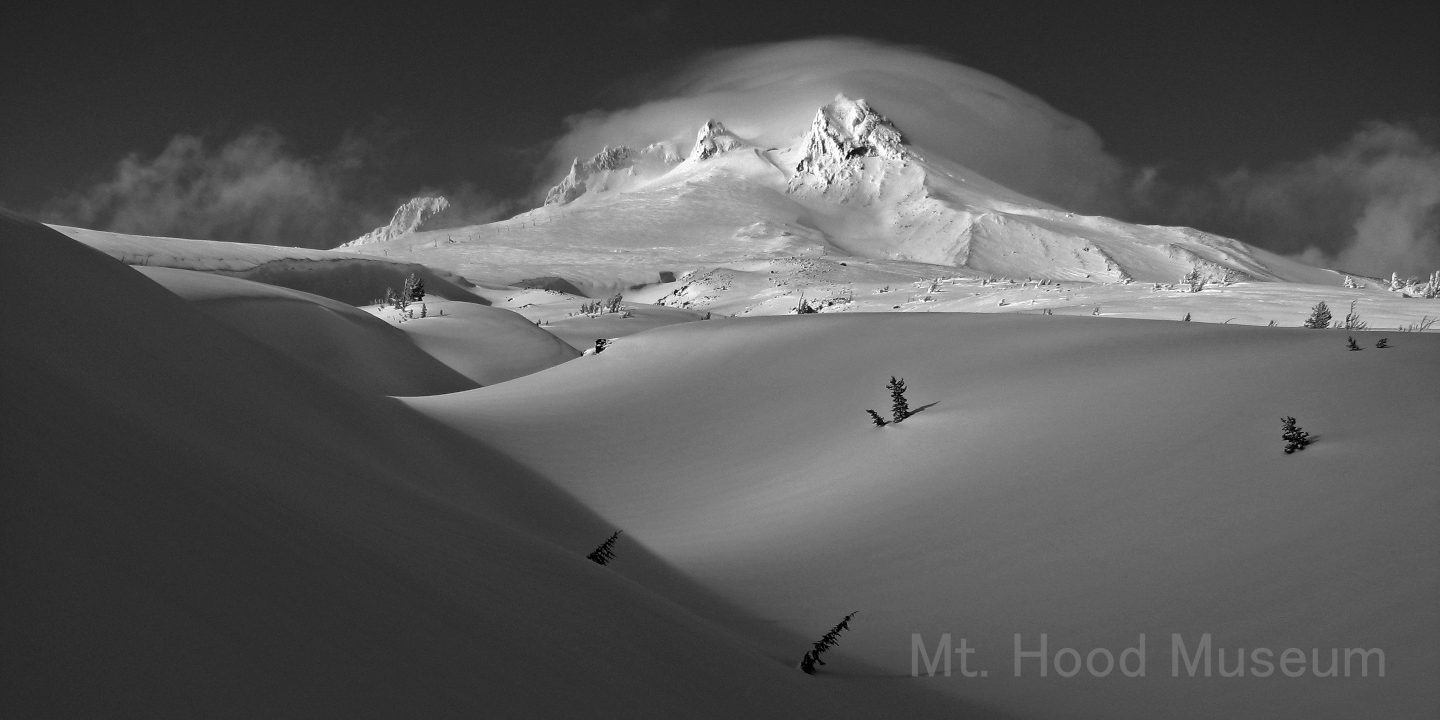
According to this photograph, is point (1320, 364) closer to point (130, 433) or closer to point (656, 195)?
point (130, 433)

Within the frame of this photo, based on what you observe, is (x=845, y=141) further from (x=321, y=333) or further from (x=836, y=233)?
(x=321, y=333)

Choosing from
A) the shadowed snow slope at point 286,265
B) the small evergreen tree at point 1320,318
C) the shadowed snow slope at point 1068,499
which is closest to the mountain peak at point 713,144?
the shadowed snow slope at point 286,265

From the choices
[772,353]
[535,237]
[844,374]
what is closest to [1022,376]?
[844,374]

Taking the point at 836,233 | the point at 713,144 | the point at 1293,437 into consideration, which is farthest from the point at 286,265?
the point at 713,144

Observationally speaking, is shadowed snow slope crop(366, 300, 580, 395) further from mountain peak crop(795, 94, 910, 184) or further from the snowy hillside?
mountain peak crop(795, 94, 910, 184)

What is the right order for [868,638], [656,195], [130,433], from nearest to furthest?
[130,433] → [868,638] → [656,195]
